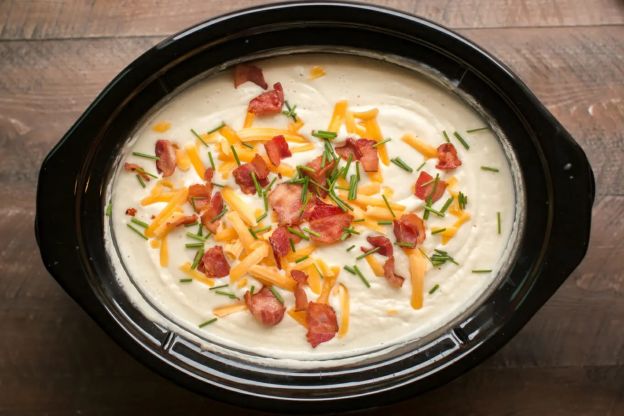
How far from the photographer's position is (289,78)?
5.36 ft

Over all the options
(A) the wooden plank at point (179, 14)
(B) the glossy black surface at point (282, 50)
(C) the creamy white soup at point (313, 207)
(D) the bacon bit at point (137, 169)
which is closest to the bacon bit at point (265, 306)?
(C) the creamy white soup at point (313, 207)

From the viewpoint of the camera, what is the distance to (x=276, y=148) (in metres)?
1.58

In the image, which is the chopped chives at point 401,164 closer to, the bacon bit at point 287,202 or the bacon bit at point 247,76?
the bacon bit at point 287,202

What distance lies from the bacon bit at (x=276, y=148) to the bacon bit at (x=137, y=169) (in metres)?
0.27

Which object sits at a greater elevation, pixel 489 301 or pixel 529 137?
pixel 529 137

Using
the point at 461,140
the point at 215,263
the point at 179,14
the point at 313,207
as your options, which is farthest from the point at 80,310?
the point at 461,140

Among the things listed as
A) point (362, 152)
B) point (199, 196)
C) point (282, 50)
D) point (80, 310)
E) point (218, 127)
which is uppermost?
point (282, 50)

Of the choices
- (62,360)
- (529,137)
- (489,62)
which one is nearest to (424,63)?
(489,62)

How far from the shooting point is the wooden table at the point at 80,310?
184 cm

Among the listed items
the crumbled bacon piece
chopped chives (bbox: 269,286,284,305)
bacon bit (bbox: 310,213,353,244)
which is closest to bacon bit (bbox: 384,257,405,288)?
bacon bit (bbox: 310,213,353,244)

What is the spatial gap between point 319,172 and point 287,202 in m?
0.09

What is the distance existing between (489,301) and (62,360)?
1.06m

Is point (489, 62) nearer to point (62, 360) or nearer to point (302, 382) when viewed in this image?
point (302, 382)

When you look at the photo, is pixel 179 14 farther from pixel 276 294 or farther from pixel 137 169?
pixel 276 294
